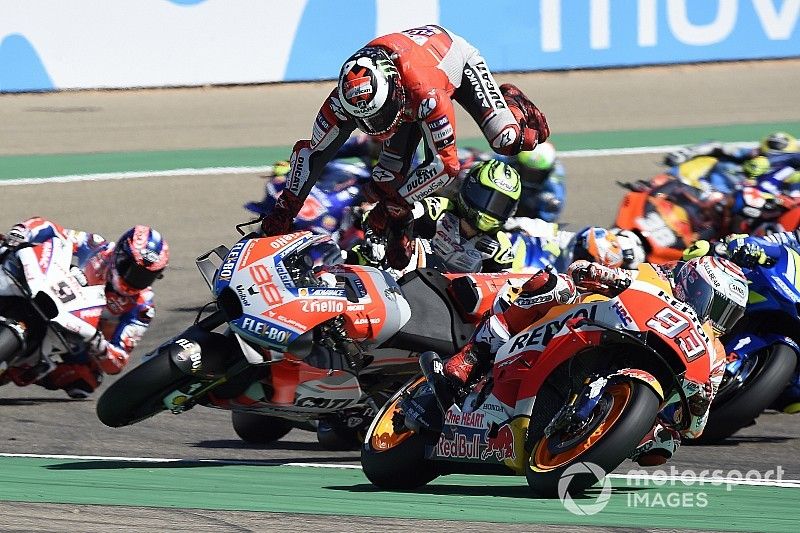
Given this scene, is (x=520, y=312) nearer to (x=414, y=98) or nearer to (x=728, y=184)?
(x=414, y=98)

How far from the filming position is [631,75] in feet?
66.0

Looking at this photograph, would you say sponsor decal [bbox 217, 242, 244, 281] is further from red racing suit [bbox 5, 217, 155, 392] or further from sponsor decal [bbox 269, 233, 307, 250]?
red racing suit [bbox 5, 217, 155, 392]

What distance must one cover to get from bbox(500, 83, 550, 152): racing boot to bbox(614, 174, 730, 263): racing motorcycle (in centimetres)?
199

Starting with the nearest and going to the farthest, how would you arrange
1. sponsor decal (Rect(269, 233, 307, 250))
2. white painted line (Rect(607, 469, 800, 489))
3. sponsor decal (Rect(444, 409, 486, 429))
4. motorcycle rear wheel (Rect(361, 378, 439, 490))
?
sponsor decal (Rect(444, 409, 486, 429)) → motorcycle rear wheel (Rect(361, 378, 439, 490)) → white painted line (Rect(607, 469, 800, 489)) → sponsor decal (Rect(269, 233, 307, 250))

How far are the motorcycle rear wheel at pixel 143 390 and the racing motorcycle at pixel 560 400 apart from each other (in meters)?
0.98

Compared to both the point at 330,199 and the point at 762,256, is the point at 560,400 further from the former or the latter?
the point at 330,199

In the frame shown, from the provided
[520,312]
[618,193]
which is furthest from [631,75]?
[520,312]

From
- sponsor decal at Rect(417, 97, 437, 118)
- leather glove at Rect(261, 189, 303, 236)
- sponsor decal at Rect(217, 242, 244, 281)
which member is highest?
sponsor decal at Rect(217, 242, 244, 281)

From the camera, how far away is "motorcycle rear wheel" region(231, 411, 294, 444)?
323 inches

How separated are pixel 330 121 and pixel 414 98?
48 centimetres

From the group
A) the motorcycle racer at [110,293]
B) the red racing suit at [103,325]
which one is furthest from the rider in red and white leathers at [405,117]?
the red racing suit at [103,325]

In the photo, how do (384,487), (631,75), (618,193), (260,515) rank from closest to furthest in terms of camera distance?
(260,515) < (384,487) < (618,193) < (631,75)

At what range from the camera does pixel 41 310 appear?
8906 millimetres

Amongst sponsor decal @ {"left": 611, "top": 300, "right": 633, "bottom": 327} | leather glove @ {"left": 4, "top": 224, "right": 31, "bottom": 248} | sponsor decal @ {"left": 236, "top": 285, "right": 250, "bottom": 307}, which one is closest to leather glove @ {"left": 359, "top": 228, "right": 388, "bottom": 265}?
sponsor decal @ {"left": 236, "top": 285, "right": 250, "bottom": 307}
